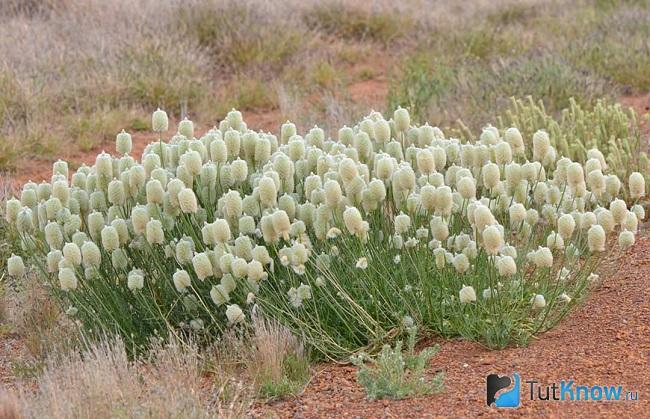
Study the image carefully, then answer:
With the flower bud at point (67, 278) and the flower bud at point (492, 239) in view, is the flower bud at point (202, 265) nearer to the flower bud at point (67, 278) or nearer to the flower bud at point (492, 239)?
the flower bud at point (67, 278)

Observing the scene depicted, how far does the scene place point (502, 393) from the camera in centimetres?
375

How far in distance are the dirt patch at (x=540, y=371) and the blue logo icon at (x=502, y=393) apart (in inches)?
1.2

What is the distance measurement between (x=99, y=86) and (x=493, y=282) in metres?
6.14

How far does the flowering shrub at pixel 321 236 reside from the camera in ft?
13.6

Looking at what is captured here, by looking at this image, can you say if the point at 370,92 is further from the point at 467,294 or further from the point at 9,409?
the point at 9,409

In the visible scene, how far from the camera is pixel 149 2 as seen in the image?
11.5m

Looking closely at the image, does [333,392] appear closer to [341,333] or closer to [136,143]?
[341,333]

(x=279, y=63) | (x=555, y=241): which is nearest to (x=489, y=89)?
(x=279, y=63)

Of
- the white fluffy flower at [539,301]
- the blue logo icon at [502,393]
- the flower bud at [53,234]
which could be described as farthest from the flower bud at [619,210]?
the flower bud at [53,234]

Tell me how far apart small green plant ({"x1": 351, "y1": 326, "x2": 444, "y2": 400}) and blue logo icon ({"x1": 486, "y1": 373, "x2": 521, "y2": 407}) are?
0.17 metres

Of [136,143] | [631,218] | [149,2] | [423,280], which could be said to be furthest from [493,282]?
[149,2]

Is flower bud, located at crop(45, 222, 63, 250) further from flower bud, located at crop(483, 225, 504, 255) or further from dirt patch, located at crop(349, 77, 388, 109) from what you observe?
dirt patch, located at crop(349, 77, 388, 109)

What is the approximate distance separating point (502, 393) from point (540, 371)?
241 millimetres

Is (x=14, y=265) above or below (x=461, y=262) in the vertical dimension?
below
